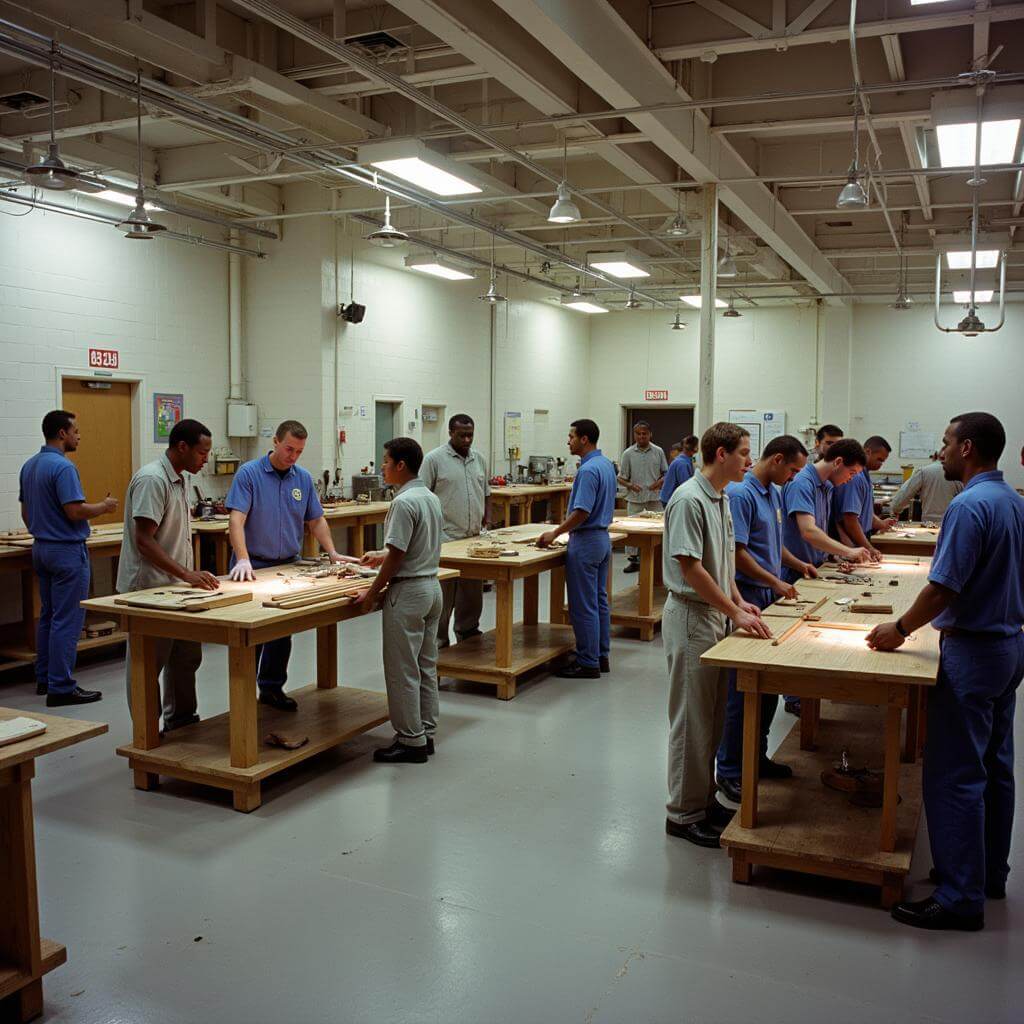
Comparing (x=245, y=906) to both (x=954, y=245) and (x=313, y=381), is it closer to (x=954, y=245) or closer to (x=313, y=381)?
(x=313, y=381)

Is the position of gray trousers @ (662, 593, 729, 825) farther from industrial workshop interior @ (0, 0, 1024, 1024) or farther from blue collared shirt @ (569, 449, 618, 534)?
blue collared shirt @ (569, 449, 618, 534)

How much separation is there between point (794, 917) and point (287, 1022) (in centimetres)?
183

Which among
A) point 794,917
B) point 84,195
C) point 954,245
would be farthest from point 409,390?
point 794,917

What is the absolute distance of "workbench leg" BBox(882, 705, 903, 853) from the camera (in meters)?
3.43

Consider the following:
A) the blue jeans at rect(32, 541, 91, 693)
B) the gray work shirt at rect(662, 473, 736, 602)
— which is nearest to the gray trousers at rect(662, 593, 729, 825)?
the gray work shirt at rect(662, 473, 736, 602)

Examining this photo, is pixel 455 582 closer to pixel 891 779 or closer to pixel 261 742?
pixel 261 742

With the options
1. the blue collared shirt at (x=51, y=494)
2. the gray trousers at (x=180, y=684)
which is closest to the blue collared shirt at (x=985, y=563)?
the gray trousers at (x=180, y=684)

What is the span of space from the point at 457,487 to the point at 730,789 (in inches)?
137

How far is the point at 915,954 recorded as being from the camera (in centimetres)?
314

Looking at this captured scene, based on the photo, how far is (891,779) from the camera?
346 centimetres

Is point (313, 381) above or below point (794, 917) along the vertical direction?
above

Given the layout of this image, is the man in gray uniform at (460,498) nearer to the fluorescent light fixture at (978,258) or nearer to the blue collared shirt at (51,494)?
the blue collared shirt at (51,494)

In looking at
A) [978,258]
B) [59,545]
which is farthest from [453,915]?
[978,258]

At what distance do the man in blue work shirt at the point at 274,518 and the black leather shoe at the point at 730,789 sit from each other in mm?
2457
